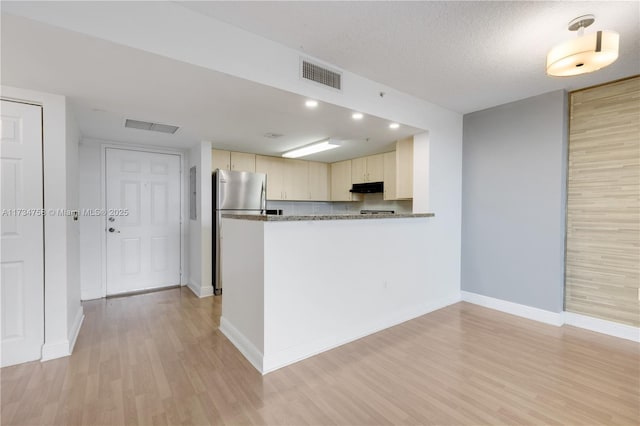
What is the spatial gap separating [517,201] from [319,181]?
346 cm

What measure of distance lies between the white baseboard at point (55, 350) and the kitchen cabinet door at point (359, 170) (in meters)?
4.53

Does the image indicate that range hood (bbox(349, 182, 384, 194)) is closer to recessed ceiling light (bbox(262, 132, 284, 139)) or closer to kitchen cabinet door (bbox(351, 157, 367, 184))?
kitchen cabinet door (bbox(351, 157, 367, 184))

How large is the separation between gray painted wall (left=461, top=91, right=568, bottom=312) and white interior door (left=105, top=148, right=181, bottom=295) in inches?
177

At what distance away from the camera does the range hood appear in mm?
4934

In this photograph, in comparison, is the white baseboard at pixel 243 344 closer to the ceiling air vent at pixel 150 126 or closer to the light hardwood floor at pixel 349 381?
the light hardwood floor at pixel 349 381

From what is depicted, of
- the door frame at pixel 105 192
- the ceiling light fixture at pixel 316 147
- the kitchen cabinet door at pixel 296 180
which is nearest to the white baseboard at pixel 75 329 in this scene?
the door frame at pixel 105 192

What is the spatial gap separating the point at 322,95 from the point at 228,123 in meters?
1.30

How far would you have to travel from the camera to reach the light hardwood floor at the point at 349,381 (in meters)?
1.75

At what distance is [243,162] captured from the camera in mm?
4781

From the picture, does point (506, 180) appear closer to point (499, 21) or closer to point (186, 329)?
point (499, 21)

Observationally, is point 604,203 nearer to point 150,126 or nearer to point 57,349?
point 150,126

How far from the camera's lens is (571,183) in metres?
3.13

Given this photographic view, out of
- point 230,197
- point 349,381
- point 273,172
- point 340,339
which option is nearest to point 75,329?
point 230,197

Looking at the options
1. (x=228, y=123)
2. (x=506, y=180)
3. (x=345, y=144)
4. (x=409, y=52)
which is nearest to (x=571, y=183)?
(x=506, y=180)
